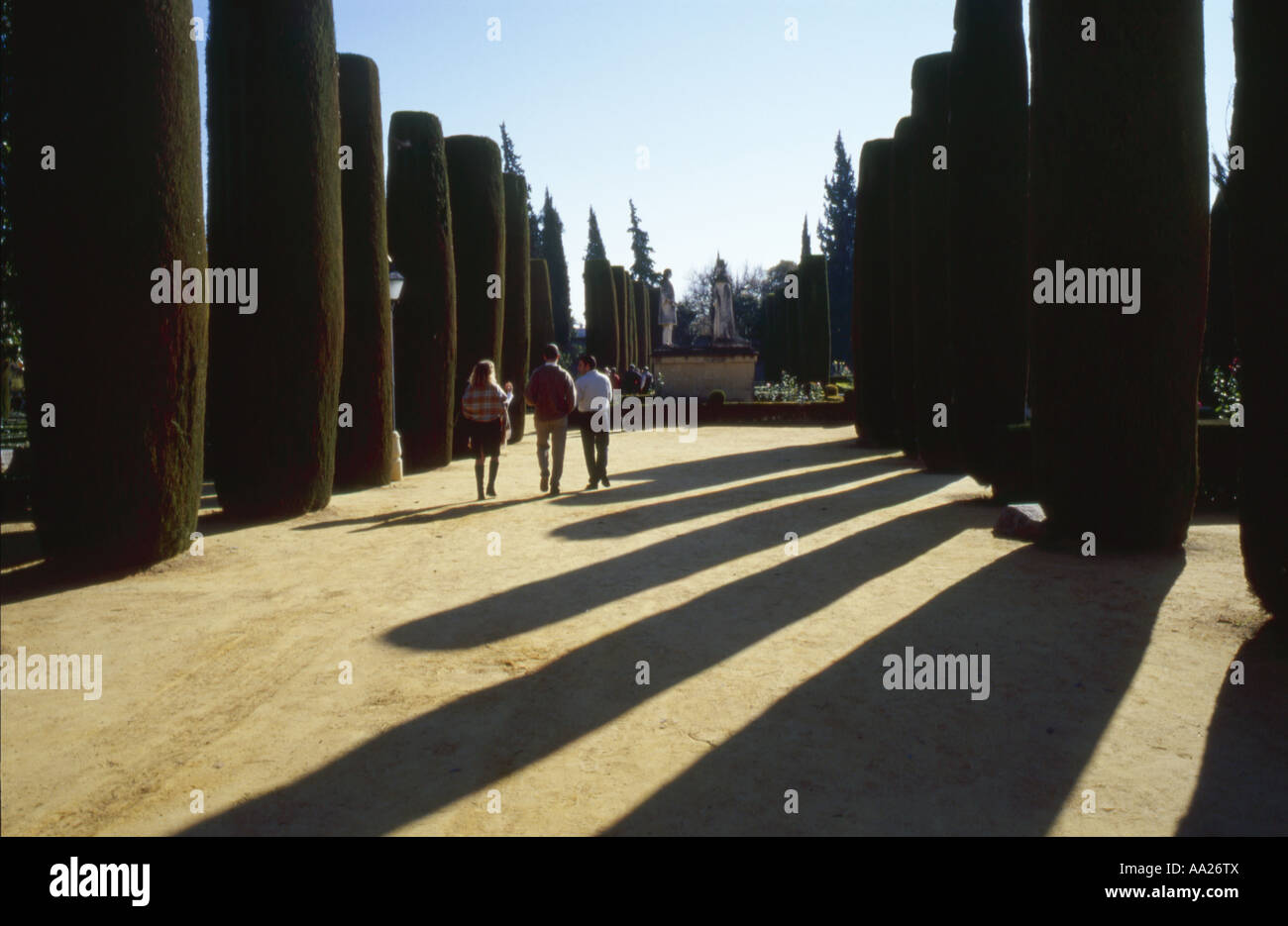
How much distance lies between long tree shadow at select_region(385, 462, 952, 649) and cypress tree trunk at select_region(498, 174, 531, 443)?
11.1 meters

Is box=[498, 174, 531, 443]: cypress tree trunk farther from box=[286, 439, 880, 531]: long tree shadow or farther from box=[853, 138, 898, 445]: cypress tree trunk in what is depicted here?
box=[853, 138, 898, 445]: cypress tree trunk

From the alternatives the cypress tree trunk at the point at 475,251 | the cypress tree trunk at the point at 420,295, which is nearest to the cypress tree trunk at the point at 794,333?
the cypress tree trunk at the point at 475,251

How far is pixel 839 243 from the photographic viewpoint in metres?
72.8

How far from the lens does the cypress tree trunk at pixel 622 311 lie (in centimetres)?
4203

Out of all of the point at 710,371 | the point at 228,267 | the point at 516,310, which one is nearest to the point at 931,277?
the point at 228,267

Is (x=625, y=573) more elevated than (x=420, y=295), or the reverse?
(x=420, y=295)

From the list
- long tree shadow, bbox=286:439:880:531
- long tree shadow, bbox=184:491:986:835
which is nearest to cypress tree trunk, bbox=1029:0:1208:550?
long tree shadow, bbox=184:491:986:835

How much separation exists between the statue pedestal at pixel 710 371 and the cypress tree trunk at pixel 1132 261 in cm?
2696

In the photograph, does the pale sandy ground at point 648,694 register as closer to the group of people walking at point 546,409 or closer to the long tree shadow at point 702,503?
the long tree shadow at point 702,503

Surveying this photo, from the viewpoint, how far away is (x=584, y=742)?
14.5 feet

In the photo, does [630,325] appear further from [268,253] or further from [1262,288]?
[1262,288]

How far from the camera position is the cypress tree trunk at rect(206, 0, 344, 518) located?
420 inches

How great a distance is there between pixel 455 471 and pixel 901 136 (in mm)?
10877

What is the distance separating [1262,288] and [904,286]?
38.2 feet
